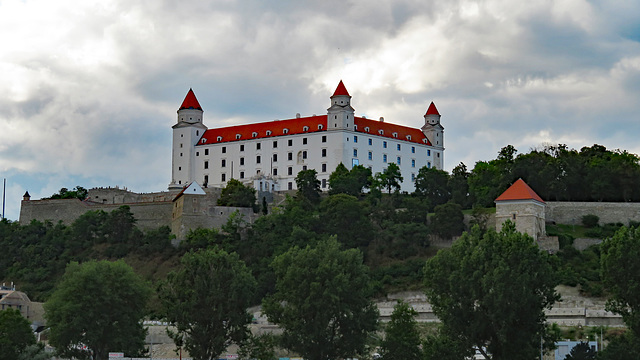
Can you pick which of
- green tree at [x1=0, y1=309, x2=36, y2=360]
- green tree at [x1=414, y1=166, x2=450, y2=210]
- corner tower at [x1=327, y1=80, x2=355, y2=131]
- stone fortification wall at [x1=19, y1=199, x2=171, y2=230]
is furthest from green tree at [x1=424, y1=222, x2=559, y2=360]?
corner tower at [x1=327, y1=80, x2=355, y2=131]

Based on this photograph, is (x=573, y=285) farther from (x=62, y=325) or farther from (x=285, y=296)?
(x=62, y=325)

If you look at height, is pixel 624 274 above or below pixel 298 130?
below

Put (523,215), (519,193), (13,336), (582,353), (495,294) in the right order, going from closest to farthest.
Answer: (582,353)
(495,294)
(13,336)
(523,215)
(519,193)

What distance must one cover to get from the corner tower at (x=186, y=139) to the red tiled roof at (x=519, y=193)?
3508cm

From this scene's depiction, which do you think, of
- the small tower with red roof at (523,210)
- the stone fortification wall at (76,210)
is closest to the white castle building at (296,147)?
the stone fortification wall at (76,210)

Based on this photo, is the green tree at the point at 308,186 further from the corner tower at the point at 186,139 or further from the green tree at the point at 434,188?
the corner tower at the point at 186,139

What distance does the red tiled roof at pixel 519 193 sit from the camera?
223ft

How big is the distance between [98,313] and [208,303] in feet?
17.8

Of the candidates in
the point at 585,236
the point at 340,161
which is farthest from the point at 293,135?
the point at 585,236

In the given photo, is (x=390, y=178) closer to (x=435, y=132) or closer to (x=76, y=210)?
(x=435, y=132)

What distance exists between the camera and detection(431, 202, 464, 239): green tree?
242 feet

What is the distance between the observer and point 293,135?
308 ft

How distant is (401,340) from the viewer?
49156 millimetres

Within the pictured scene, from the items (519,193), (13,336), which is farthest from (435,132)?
(13,336)
